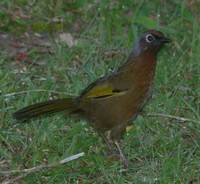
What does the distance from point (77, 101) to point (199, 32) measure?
211cm

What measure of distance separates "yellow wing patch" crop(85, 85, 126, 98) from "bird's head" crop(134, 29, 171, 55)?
347 mm

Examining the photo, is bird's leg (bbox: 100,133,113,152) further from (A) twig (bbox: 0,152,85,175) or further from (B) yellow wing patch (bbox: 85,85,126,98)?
(A) twig (bbox: 0,152,85,175)

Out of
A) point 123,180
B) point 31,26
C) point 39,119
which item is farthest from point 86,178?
point 31,26

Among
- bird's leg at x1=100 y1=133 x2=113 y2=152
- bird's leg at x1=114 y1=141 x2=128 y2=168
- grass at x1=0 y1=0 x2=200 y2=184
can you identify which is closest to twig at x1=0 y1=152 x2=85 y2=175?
grass at x1=0 y1=0 x2=200 y2=184

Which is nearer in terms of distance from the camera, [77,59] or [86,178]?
[86,178]

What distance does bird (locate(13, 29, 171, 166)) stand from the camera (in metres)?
6.18

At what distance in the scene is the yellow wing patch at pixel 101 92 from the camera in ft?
20.4

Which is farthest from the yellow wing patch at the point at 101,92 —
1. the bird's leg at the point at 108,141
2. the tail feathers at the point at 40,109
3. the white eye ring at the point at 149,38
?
the white eye ring at the point at 149,38

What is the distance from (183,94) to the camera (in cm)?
716

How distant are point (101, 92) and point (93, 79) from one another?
3.64ft

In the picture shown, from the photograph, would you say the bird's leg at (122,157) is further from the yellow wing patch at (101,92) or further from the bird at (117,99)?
the yellow wing patch at (101,92)

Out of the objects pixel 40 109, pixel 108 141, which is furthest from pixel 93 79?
pixel 40 109

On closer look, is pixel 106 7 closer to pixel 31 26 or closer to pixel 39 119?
pixel 31 26

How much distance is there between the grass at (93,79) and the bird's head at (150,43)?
0.63 metres
